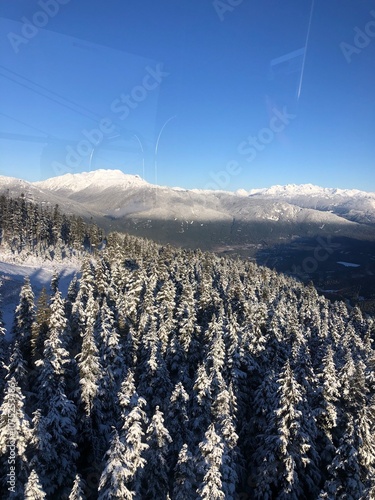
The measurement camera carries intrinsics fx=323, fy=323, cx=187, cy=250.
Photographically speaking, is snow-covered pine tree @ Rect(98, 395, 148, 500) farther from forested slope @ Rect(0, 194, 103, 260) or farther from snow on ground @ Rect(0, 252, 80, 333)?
forested slope @ Rect(0, 194, 103, 260)

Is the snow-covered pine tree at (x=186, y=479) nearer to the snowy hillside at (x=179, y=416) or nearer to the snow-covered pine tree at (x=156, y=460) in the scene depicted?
the snowy hillside at (x=179, y=416)

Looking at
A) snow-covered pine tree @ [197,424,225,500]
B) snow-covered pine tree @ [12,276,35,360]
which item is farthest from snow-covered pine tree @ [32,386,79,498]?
snow-covered pine tree @ [12,276,35,360]

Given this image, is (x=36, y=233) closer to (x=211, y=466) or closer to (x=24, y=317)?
(x=24, y=317)

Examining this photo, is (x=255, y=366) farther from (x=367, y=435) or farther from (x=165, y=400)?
(x=367, y=435)

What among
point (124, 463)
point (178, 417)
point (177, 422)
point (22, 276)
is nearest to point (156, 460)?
point (177, 422)

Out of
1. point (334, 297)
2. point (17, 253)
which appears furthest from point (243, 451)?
point (334, 297)

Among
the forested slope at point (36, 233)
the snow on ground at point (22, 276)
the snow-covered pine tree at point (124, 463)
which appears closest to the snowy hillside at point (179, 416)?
the snow-covered pine tree at point (124, 463)
